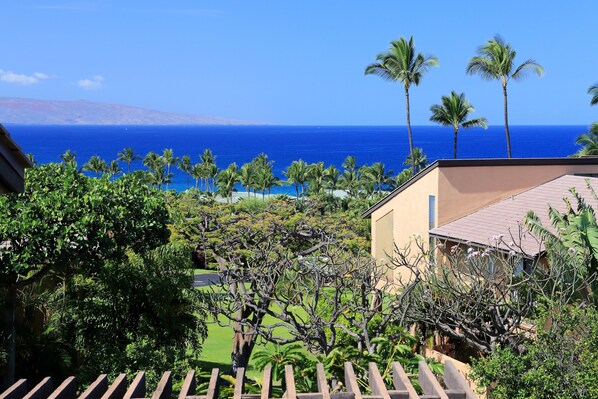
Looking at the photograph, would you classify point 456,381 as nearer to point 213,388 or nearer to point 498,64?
point 213,388

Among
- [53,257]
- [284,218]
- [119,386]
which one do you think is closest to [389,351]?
[53,257]

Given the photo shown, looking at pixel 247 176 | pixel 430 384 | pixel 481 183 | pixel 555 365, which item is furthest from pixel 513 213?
pixel 247 176

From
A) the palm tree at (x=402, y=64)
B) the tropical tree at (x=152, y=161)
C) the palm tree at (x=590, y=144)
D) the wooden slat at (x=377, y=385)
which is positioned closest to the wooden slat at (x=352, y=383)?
the wooden slat at (x=377, y=385)

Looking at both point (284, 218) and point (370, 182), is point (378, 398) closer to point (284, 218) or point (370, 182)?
point (284, 218)

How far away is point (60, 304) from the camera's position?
20375 mm

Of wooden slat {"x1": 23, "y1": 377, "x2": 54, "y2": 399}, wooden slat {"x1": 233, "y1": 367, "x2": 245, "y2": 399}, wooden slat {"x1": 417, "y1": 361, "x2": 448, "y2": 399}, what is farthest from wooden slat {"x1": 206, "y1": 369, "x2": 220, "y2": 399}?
wooden slat {"x1": 417, "y1": 361, "x2": 448, "y2": 399}

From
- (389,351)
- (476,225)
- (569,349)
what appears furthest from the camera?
(476,225)

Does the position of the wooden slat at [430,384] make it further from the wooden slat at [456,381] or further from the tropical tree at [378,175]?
the tropical tree at [378,175]

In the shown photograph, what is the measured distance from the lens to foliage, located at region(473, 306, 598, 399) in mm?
12945

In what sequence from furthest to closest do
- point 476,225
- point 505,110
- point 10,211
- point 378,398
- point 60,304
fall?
point 505,110 → point 476,225 → point 60,304 → point 10,211 → point 378,398

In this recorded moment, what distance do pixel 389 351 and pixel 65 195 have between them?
925 centimetres

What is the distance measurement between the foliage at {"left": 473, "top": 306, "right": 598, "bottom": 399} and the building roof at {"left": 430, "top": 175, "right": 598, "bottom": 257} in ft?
23.9

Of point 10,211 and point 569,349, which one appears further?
point 10,211

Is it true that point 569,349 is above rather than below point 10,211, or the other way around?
below
